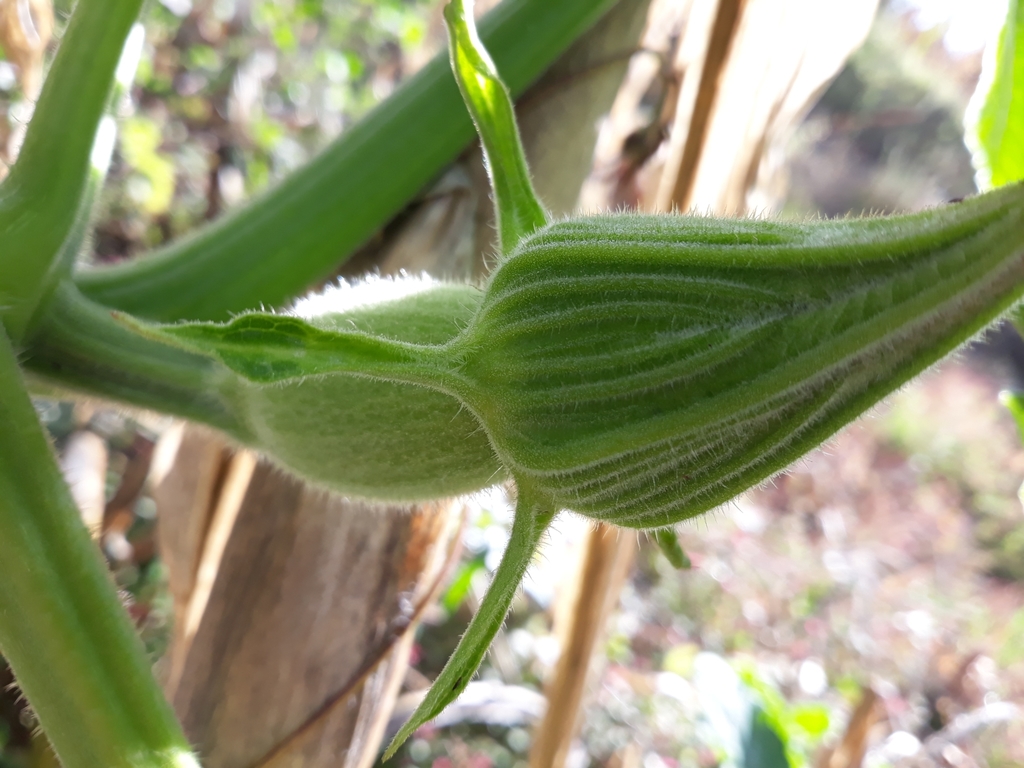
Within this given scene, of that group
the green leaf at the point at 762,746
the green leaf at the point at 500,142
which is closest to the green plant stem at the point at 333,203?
the green leaf at the point at 500,142

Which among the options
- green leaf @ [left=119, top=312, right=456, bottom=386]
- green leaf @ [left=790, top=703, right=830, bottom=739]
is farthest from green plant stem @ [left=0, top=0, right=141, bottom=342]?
green leaf @ [left=790, top=703, right=830, bottom=739]

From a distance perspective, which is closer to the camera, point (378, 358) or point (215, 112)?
point (378, 358)

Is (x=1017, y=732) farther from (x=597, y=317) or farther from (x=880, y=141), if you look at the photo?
(x=880, y=141)

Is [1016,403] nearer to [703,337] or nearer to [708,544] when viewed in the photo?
[703,337]

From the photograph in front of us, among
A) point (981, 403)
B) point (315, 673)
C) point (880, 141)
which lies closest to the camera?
point (315, 673)

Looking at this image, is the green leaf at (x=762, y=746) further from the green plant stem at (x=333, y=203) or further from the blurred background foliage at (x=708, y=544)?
the green plant stem at (x=333, y=203)

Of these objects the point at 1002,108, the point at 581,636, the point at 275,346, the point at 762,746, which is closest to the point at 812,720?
the point at 762,746

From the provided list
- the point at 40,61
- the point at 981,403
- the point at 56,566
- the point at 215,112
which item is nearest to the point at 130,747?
the point at 56,566
